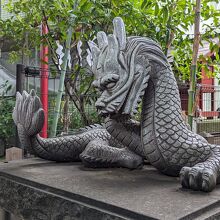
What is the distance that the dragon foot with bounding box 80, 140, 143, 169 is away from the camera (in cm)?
160

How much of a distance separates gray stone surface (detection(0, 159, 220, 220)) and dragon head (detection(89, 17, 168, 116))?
321 millimetres

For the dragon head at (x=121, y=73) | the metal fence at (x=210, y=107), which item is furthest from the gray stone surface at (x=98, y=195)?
the metal fence at (x=210, y=107)

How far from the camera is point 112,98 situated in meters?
1.30

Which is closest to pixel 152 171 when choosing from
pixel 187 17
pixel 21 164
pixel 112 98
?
pixel 112 98

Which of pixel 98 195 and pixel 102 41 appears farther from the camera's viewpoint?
pixel 102 41

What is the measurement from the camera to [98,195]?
1104 millimetres

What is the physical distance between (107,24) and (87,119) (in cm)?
108

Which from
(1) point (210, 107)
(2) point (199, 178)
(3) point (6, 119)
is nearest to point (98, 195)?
→ (2) point (199, 178)

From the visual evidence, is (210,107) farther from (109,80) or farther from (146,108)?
(109,80)

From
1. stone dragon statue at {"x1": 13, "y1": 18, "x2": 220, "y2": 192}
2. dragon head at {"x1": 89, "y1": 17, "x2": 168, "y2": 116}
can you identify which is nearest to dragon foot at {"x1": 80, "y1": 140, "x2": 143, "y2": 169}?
stone dragon statue at {"x1": 13, "y1": 18, "x2": 220, "y2": 192}

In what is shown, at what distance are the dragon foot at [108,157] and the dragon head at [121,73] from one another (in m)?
0.35

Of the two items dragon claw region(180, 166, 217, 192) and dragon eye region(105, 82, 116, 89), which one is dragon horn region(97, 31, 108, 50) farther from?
dragon claw region(180, 166, 217, 192)

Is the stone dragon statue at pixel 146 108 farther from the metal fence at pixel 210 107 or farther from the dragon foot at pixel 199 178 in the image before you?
the metal fence at pixel 210 107

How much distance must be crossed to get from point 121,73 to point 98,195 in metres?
0.53
